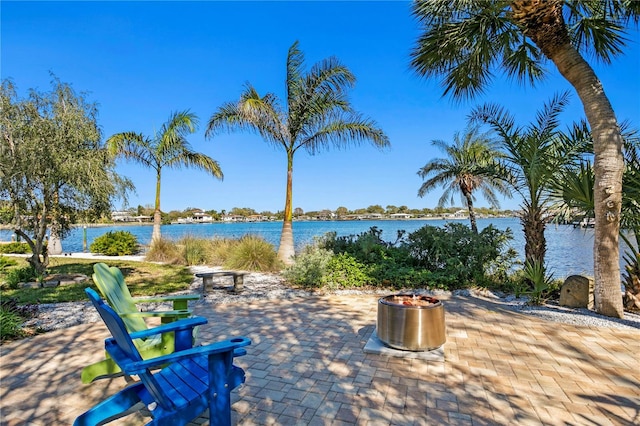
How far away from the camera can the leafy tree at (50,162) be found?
6.64 metres

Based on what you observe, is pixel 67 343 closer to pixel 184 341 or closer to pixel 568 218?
pixel 184 341

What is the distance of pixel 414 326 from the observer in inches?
145

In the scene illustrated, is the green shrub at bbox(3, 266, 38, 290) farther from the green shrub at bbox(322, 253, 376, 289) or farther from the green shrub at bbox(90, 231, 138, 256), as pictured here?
the green shrub at bbox(90, 231, 138, 256)

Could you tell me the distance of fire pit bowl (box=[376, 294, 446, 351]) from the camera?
3656mm

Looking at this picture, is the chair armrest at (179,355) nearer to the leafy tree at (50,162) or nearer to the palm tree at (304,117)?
the leafy tree at (50,162)

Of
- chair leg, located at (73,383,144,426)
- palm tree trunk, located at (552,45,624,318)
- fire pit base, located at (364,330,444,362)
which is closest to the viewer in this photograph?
chair leg, located at (73,383,144,426)

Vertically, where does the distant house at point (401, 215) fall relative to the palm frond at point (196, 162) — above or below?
below

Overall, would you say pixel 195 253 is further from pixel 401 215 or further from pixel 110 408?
pixel 401 215

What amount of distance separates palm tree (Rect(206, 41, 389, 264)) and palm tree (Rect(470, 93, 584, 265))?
4.35 meters

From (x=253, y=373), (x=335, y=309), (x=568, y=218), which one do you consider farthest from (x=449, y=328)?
(x=568, y=218)

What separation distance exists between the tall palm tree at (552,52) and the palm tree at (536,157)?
88 cm

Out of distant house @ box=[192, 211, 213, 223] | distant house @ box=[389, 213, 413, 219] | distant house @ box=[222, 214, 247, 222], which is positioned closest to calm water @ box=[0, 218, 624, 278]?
distant house @ box=[389, 213, 413, 219]

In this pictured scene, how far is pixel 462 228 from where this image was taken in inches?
330

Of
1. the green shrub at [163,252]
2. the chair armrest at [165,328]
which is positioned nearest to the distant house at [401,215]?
the green shrub at [163,252]
